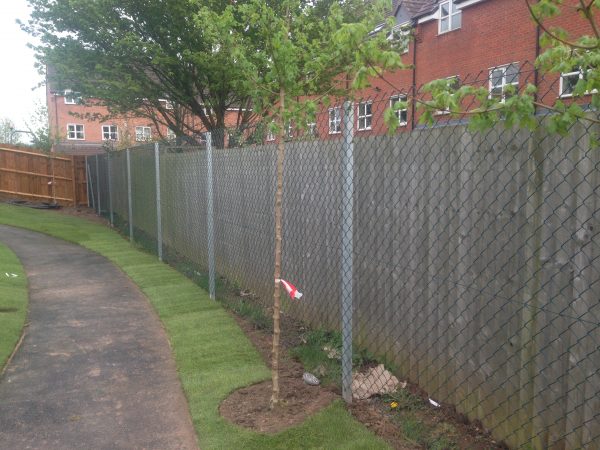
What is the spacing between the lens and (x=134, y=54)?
14352mm

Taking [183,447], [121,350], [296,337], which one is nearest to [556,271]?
[183,447]

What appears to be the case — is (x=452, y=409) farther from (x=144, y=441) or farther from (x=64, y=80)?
(x=64, y=80)

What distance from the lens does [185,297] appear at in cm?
A: 704

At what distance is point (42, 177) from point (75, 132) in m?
34.9

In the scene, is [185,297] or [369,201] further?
[185,297]

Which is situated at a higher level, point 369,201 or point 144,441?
point 369,201

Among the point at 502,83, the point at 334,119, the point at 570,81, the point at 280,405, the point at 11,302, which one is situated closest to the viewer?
the point at 570,81

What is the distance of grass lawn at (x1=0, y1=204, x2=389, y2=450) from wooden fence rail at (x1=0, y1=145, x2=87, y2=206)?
40.6ft

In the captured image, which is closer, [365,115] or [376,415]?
[376,415]

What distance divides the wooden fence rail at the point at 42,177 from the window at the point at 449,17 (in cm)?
1501

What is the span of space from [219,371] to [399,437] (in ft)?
→ 5.84

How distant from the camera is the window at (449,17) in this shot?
19375 mm

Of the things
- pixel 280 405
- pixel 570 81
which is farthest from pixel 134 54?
pixel 570 81

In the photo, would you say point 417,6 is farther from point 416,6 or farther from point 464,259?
point 464,259
